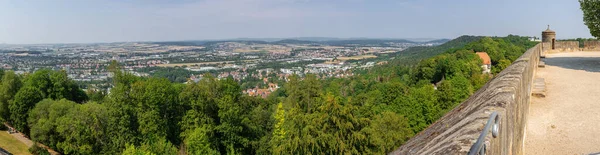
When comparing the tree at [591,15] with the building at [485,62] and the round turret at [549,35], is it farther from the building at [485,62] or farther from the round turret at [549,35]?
the building at [485,62]

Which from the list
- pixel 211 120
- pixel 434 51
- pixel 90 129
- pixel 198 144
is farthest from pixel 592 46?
pixel 434 51

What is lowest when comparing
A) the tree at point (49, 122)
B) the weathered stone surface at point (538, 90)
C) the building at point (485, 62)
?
the tree at point (49, 122)

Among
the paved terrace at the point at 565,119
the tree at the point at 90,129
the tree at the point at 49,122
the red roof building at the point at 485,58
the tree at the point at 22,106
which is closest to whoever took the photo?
the paved terrace at the point at 565,119

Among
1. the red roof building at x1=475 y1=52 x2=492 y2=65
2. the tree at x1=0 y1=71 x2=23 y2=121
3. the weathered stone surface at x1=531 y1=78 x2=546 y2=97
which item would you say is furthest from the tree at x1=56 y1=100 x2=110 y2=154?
the red roof building at x1=475 y1=52 x2=492 y2=65

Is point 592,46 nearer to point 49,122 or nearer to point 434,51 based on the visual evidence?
point 49,122

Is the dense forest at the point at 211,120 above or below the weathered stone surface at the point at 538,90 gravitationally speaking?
below

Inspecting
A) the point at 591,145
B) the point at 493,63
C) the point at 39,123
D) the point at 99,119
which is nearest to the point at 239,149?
the point at 99,119

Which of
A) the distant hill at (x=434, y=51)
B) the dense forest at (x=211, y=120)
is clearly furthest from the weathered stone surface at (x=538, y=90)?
the distant hill at (x=434, y=51)
